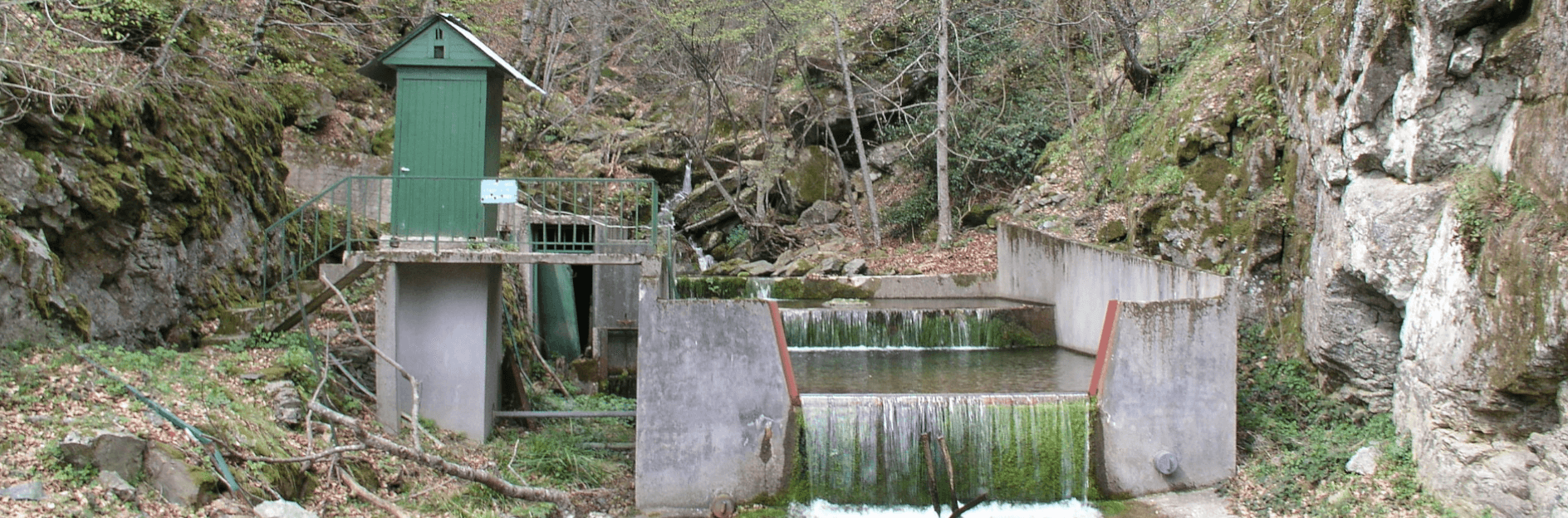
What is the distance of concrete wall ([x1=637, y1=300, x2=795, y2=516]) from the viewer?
29.1 ft

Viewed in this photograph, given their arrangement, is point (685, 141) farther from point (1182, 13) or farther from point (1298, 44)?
point (1298, 44)

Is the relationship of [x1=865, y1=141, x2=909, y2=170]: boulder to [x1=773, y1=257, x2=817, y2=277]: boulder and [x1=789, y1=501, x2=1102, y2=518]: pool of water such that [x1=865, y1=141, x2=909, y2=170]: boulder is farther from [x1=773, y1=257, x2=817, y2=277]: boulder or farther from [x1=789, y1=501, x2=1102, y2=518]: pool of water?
[x1=789, y1=501, x2=1102, y2=518]: pool of water

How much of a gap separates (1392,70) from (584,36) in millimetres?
18708

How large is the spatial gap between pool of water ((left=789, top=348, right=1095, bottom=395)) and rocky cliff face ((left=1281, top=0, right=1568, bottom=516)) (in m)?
2.86

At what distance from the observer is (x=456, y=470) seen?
25.4 ft

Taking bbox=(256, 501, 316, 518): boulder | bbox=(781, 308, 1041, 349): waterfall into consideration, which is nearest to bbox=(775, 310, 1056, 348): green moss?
bbox=(781, 308, 1041, 349): waterfall

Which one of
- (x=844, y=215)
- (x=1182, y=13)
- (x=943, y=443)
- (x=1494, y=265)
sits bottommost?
(x=943, y=443)

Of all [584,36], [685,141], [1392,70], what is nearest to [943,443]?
[1392,70]

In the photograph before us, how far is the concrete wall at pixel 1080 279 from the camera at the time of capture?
11.2 metres

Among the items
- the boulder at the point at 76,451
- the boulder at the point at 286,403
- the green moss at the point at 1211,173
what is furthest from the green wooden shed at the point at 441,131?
the green moss at the point at 1211,173

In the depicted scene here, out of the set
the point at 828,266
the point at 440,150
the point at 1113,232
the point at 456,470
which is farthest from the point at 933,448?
the point at 828,266

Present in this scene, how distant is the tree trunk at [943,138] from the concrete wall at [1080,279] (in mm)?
2891

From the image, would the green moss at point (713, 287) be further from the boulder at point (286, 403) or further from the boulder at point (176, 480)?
the boulder at point (176, 480)

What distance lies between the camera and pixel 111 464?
6.14m
